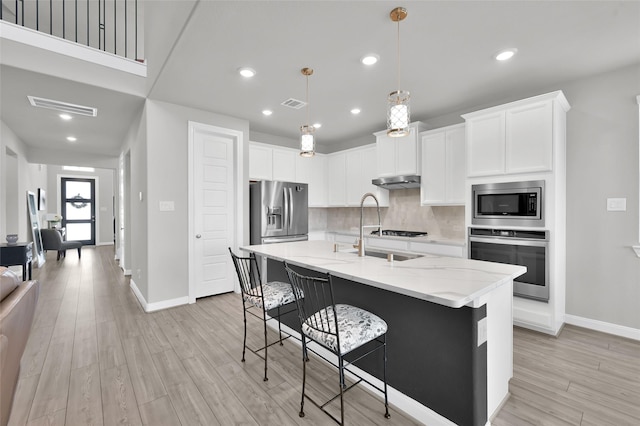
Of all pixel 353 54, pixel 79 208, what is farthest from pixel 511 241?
pixel 79 208

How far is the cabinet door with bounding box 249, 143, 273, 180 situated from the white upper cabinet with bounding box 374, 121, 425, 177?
6.03ft

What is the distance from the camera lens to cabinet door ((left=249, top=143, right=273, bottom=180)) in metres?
4.76

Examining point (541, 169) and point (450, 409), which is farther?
point (541, 169)

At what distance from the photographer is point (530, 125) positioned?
2994 mm

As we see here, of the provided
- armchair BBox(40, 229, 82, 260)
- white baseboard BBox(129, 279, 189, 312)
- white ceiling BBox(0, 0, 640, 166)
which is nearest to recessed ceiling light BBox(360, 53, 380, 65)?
white ceiling BBox(0, 0, 640, 166)

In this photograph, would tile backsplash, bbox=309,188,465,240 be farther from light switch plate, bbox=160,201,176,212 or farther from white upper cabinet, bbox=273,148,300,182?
light switch plate, bbox=160,201,176,212

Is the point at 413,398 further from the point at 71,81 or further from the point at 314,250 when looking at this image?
the point at 71,81

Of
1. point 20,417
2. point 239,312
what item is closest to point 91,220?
point 239,312

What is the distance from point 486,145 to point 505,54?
1022 millimetres

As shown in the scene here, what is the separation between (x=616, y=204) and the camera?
2.88 metres

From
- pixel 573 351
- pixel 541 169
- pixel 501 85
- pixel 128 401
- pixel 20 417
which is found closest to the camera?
pixel 20 417

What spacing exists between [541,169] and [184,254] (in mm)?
4292

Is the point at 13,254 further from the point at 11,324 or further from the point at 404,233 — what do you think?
the point at 404,233

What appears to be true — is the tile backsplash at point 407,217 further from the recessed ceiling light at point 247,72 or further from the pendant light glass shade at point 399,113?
the recessed ceiling light at point 247,72
